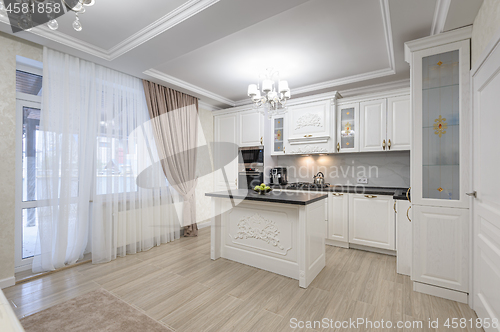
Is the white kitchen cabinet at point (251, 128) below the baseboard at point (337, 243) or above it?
above

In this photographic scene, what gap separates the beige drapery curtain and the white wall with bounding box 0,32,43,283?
1542 millimetres

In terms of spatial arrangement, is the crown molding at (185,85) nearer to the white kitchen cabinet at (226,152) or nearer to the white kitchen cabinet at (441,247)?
the white kitchen cabinet at (226,152)

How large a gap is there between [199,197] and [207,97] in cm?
199

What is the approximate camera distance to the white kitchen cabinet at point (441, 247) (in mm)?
2182

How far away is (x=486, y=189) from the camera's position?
1786 mm

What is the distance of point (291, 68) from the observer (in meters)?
3.49

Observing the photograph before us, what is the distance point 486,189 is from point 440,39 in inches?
56.9

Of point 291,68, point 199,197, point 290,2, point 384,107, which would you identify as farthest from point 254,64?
point 199,197

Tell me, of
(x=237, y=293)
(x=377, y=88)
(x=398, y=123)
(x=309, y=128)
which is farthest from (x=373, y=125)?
(x=237, y=293)

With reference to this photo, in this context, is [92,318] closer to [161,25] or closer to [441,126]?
[161,25]

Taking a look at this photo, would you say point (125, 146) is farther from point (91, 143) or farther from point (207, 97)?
point (207, 97)

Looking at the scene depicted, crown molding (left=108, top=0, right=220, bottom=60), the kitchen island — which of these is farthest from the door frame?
the kitchen island

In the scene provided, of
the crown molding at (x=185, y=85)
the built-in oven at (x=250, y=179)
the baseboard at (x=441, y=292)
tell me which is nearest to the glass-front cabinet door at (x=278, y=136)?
the built-in oven at (x=250, y=179)

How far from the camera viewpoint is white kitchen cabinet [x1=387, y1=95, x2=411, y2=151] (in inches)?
137
